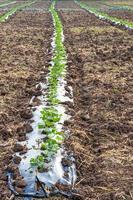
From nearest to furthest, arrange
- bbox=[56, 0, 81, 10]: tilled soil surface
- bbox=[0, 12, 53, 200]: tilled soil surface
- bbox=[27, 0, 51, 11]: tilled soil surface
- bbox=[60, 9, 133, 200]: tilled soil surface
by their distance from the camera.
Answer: bbox=[60, 9, 133, 200]: tilled soil surface → bbox=[0, 12, 53, 200]: tilled soil surface → bbox=[27, 0, 51, 11]: tilled soil surface → bbox=[56, 0, 81, 10]: tilled soil surface

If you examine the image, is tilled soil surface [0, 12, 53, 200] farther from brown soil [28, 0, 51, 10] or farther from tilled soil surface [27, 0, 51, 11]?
brown soil [28, 0, 51, 10]

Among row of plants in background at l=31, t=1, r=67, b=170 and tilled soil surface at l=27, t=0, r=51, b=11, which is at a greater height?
row of plants in background at l=31, t=1, r=67, b=170

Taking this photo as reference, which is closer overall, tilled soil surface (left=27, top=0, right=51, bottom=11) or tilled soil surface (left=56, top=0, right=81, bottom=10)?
tilled soil surface (left=27, top=0, right=51, bottom=11)

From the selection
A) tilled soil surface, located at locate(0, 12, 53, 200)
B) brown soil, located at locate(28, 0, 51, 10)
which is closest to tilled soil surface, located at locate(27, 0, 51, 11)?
brown soil, located at locate(28, 0, 51, 10)

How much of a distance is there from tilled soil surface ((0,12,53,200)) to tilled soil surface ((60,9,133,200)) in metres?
0.82

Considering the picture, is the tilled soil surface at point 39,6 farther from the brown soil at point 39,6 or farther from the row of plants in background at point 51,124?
the row of plants in background at point 51,124

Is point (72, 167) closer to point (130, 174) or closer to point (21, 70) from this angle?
point (130, 174)

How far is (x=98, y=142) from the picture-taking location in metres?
7.25

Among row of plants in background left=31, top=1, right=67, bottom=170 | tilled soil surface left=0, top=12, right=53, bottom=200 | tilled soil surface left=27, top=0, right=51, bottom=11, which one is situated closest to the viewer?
row of plants in background left=31, top=1, right=67, bottom=170

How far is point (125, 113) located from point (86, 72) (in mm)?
3595

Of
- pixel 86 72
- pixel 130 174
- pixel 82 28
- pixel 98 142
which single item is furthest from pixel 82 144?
pixel 82 28

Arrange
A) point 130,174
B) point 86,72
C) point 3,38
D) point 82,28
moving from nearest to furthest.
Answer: point 130,174, point 86,72, point 3,38, point 82,28

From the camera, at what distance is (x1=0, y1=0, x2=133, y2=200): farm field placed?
19.2ft

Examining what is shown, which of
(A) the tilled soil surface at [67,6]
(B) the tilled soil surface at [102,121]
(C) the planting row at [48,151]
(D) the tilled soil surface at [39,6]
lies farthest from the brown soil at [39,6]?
(C) the planting row at [48,151]
